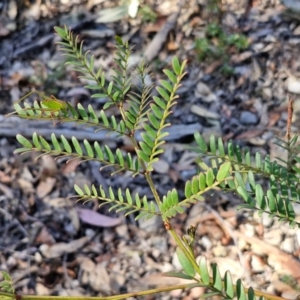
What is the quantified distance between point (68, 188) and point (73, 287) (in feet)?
1.49

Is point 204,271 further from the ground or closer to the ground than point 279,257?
further from the ground

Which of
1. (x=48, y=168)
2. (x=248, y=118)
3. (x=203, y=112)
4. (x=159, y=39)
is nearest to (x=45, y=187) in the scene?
(x=48, y=168)

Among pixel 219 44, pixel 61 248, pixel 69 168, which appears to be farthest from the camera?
pixel 219 44

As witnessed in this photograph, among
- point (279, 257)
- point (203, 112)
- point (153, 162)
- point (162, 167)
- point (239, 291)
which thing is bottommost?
point (279, 257)

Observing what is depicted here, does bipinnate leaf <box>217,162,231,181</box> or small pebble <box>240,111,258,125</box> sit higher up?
bipinnate leaf <box>217,162,231,181</box>

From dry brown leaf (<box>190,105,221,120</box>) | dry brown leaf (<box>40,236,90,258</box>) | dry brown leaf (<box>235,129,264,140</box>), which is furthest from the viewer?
dry brown leaf (<box>190,105,221,120</box>)

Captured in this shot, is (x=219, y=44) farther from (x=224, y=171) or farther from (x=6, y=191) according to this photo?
(x=224, y=171)

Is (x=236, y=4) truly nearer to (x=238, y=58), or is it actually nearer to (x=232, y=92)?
(x=238, y=58)

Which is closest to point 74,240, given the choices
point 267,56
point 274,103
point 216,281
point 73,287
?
point 73,287

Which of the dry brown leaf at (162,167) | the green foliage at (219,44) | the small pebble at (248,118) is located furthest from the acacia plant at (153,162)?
the green foliage at (219,44)

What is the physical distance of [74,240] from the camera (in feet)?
6.66

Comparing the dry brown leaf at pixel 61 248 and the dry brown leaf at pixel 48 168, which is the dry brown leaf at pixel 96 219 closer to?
the dry brown leaf at pixel 61 248

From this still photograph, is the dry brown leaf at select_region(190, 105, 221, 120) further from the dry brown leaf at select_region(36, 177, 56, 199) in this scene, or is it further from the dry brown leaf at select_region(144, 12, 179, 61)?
the dry brown leaf at select_region(36, 177, 56, 199)

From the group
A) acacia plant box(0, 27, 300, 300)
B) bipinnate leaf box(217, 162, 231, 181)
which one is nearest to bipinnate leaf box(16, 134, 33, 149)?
acacia plant box(0, 27, 300, 300)
